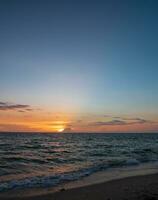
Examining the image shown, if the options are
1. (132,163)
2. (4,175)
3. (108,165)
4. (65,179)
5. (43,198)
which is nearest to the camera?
(43,198)

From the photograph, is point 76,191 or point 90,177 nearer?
point 76,191

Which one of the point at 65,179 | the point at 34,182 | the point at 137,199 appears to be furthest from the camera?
the point at 65,179

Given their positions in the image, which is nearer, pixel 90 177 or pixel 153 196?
pixel 153 196

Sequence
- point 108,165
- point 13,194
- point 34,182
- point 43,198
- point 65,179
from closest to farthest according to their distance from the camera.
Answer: point 43,198, point 13,194, point 34,182, point 65,179, point 108,165

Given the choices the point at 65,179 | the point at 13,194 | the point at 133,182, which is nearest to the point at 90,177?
the point at 65,179

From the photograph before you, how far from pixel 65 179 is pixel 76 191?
136 inches

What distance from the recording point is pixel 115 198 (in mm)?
10367

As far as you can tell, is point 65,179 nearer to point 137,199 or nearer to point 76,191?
point 76,191

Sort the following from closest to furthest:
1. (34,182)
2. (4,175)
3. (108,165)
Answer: (34,182) → (4,175) → (108,165)

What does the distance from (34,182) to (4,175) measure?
3.14 meters

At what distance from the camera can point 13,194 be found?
456 inches

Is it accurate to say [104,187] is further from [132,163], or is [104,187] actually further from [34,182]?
[132,163]

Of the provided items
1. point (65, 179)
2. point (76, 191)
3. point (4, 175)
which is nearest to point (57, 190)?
point (76, 191)

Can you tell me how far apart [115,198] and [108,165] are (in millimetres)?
11427
